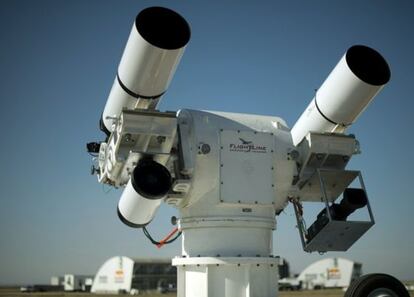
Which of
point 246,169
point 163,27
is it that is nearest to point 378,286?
point 246,169

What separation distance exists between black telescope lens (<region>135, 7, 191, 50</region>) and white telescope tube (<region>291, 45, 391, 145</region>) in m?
2.65

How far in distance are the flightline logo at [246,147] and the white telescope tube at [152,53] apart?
139 cm

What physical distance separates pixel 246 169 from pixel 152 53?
2.32 meters

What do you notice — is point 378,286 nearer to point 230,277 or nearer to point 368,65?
point 230,277

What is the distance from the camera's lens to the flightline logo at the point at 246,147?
802cm

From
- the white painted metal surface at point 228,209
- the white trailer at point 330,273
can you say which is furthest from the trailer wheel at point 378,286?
the white trailer at point 330,273

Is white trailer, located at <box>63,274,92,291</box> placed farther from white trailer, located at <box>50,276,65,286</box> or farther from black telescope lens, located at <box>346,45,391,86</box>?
black telescope lens, located at <box>346,45,391,86</box>

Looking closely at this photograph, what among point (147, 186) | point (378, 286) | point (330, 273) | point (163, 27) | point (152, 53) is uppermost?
point (330, 273)

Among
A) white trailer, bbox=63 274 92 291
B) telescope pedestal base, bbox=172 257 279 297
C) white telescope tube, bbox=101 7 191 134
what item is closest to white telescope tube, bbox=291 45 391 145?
telescope pedestal base, bbox=172 257 279 297

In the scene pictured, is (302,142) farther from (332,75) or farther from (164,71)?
(164,71)

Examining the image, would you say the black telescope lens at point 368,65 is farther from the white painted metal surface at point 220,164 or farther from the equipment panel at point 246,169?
the equipment panel at point 246,169

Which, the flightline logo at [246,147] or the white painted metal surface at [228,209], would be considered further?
the flightline logo at [246,147]

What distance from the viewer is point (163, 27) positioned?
23.9ft

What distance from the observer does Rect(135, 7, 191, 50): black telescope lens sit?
7.08m
